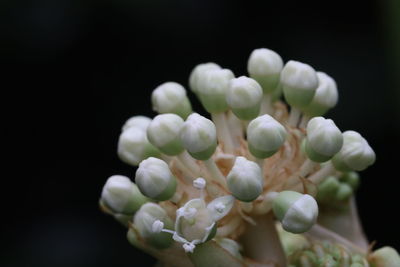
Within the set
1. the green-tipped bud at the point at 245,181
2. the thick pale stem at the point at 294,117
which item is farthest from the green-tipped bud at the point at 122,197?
the thick pale stem at the point at 294,117

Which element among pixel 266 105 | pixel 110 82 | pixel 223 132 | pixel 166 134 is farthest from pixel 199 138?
pixel 110 82

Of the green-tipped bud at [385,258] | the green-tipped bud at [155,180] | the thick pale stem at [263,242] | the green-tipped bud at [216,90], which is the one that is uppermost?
the green-tipped bud at [216,90]

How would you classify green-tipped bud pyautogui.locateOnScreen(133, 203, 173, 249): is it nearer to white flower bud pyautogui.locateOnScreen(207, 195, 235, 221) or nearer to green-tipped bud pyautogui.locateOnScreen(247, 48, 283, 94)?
white flower bud pyautogui.locateOnScreen(207, 195, 235, 221)

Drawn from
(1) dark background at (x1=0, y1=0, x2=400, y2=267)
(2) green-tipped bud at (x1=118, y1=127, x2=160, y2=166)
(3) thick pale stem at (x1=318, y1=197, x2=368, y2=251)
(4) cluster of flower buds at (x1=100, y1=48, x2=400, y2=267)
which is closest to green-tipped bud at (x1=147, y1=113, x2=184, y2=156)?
(4) cluster of flower buds at (x1=100, y1=48, x2=400, y2=267)

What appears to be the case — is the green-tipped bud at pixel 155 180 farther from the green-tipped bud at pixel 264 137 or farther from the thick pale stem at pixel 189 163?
the green-tipped bud at pixel 264 137

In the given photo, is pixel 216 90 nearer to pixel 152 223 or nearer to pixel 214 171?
pixel 214 171

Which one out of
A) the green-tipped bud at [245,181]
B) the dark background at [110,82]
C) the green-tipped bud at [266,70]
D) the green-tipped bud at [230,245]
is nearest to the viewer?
A: the green-tipped bud at [245,181]

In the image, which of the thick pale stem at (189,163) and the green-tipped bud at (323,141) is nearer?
the green-tipped bud at (323,141)

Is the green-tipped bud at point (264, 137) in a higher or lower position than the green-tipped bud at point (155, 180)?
higher
